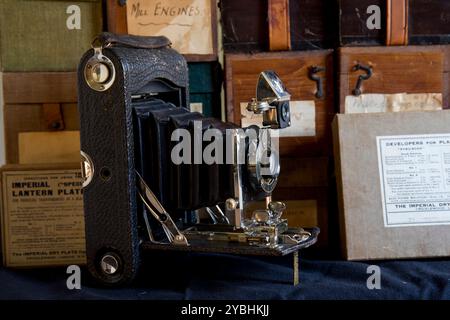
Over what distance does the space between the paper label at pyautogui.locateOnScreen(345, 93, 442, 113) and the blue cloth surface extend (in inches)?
16.0

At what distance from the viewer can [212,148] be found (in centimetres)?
154

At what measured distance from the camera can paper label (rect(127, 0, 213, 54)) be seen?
1861 millimetres

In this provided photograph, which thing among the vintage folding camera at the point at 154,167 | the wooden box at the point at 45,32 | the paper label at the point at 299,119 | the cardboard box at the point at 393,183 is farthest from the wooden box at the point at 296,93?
the wooden box at the point at 45,32

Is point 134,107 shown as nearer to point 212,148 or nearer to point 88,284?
point 212,148

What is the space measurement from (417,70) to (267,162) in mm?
569

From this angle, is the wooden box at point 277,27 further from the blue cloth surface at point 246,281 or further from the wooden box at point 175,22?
the blue cloth surface at point 246,281

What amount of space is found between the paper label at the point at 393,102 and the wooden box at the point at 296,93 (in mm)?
60

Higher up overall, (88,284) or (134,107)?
(134,107)

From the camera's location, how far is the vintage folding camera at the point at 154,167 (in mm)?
1461

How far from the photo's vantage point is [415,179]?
5.69 feet

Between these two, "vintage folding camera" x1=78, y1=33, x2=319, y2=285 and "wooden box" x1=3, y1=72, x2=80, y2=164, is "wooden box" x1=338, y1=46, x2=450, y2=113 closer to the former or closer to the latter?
"vintage folding camera" x1=78, y1=33, x2=319, y2=285

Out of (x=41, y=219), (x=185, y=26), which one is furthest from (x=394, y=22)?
(x=41, y=219)
